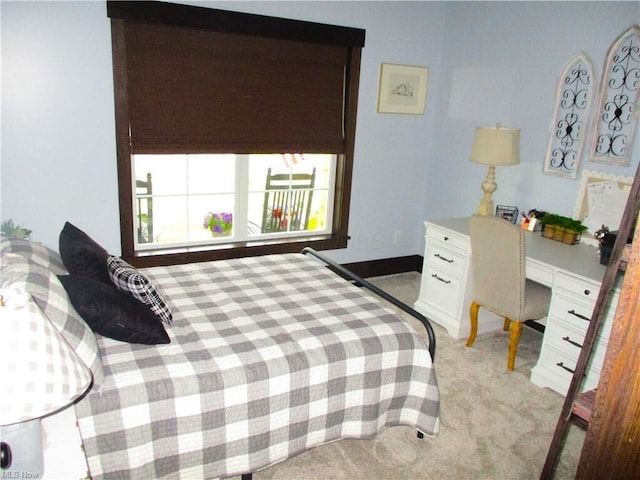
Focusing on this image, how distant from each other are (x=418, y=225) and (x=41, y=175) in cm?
305

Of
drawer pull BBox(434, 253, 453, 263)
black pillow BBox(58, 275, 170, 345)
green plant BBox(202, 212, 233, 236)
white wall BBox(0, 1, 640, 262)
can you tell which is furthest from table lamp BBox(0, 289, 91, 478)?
drawer pull BBox(434, 253, 453, 263)

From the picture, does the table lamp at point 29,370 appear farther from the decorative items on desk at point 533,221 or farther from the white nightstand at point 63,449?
the decorative items on desk at point 533,221

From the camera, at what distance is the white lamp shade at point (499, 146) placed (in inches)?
129

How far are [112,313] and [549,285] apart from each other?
2279mm

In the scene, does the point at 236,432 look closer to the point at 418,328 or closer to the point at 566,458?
the point at 566,458

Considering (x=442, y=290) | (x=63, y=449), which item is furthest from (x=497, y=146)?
(x=63, y=449)

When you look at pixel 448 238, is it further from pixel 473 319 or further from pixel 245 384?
pixel 245 384

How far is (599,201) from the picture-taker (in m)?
3.07

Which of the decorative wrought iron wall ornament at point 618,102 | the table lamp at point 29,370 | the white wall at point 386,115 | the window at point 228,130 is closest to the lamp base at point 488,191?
the white wall at point 386,115

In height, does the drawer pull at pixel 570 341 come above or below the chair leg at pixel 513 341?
above

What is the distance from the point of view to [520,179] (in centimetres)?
360

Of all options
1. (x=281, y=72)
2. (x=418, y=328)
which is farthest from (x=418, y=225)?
(x=281, y=72)

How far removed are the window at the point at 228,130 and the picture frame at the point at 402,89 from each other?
0.30m

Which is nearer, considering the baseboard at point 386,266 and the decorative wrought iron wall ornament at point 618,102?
the decorative wrought iron wall ornament at point 618,102
